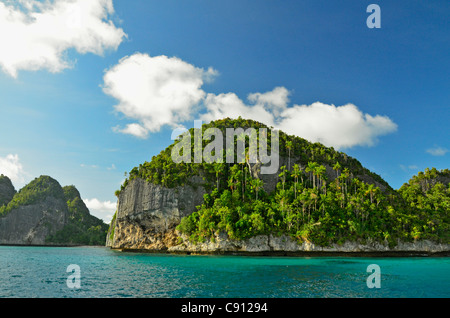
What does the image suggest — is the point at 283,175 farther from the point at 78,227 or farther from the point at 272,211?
the point at 78,227

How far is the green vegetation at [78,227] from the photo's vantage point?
124312 millimetres

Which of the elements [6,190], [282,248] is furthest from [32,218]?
[282,248]

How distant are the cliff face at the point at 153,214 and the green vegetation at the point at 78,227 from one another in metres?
69.6

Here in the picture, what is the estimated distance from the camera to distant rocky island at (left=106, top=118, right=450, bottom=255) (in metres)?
53.3

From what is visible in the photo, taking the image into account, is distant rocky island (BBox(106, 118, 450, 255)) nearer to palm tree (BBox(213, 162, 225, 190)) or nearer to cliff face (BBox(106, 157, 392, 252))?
cliff face (BBox(106, 157, 392, 252))

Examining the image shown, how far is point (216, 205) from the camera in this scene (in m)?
59.3

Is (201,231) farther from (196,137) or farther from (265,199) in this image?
(196,137)

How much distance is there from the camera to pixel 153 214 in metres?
63.3

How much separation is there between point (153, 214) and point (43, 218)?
320 feet

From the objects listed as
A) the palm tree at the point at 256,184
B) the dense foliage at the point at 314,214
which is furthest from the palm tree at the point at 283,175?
the palm tree at the point at 256,184

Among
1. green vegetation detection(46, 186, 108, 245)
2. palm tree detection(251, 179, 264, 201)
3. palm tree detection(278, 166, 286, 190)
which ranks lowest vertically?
green vegetation detection(46, 186, 108, 245)

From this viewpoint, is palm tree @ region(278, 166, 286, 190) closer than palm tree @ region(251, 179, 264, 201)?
No

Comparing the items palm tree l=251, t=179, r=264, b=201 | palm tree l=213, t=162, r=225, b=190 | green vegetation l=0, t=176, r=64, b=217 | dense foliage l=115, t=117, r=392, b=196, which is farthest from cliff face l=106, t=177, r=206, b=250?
green vegetation l=0, t=176, r=64, b=217

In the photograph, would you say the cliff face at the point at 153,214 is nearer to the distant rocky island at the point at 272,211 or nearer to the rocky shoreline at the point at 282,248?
the distant rocky island at the point at 272,211
